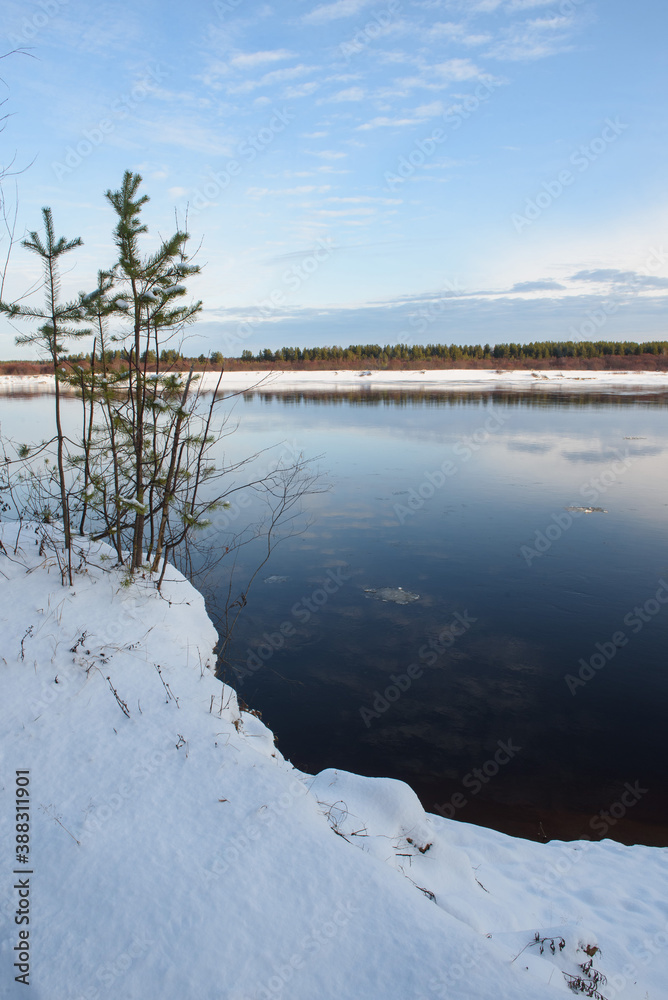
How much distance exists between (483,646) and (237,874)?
4.07m

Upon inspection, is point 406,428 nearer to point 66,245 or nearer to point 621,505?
point 621,505

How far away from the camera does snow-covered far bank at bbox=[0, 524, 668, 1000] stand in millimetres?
2275

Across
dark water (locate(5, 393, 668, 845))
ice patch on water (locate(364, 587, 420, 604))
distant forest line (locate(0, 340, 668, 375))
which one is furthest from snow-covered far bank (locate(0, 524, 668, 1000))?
distant forest line (locate(0, 340, 668, 375))

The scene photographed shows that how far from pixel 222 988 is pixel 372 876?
2.60ft

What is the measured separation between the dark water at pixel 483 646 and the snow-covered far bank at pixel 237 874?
61 centimetres

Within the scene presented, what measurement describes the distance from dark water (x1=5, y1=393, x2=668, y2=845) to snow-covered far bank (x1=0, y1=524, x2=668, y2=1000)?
61 centimetres

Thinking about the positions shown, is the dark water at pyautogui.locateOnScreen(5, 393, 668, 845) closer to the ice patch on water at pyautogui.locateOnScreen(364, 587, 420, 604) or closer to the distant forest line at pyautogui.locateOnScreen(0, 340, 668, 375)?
the ice patch on water at pyautogui.locateOnScreen(364, 587, 420, 604)

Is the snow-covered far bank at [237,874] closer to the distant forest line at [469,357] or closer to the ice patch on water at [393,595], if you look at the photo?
the ice patch on water at [393,595]

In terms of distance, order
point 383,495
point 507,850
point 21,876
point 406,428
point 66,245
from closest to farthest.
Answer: point 21,876 < point 507,850 < point 66,245 < point 383,495 < point 406,428

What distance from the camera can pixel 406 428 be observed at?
2153cm

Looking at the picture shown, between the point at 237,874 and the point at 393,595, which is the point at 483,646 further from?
the point at 237,874

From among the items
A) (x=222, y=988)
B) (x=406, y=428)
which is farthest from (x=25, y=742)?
(x=406, y=428)

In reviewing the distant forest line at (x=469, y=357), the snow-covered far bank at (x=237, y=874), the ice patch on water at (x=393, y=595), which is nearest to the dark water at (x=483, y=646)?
the ice patch on water at (x=393, y=595)

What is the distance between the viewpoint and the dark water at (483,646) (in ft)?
14.6
